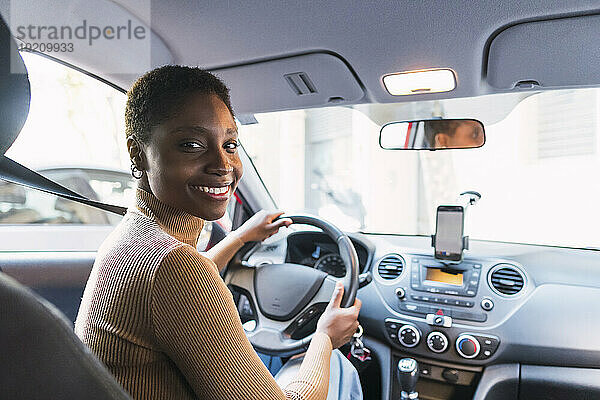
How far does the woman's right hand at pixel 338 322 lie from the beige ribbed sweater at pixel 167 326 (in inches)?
23.7

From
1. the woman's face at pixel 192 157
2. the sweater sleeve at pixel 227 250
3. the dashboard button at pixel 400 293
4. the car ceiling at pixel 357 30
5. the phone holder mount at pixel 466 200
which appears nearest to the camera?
the woman's face at pixel 192 157

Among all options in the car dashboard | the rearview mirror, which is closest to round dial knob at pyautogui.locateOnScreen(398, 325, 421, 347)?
the car dashboard

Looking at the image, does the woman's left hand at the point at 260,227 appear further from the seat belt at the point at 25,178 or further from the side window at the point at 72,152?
the seat belt at the point at 25,178

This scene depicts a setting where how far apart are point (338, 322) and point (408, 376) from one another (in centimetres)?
81

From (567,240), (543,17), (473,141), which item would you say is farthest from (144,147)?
(567,240)

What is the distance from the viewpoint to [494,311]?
259 cm

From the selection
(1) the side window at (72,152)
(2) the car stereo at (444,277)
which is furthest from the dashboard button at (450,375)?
(1) the side window at (72,152)

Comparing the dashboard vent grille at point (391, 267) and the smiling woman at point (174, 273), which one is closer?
the smiling woman at point (174, 273)

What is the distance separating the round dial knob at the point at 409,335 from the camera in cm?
272

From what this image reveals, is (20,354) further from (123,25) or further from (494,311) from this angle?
(494,311)

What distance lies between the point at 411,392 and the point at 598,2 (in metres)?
1.86

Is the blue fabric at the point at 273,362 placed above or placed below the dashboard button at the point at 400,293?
below

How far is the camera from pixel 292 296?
2484mm

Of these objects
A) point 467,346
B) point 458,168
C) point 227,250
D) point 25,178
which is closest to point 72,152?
point 227,250
